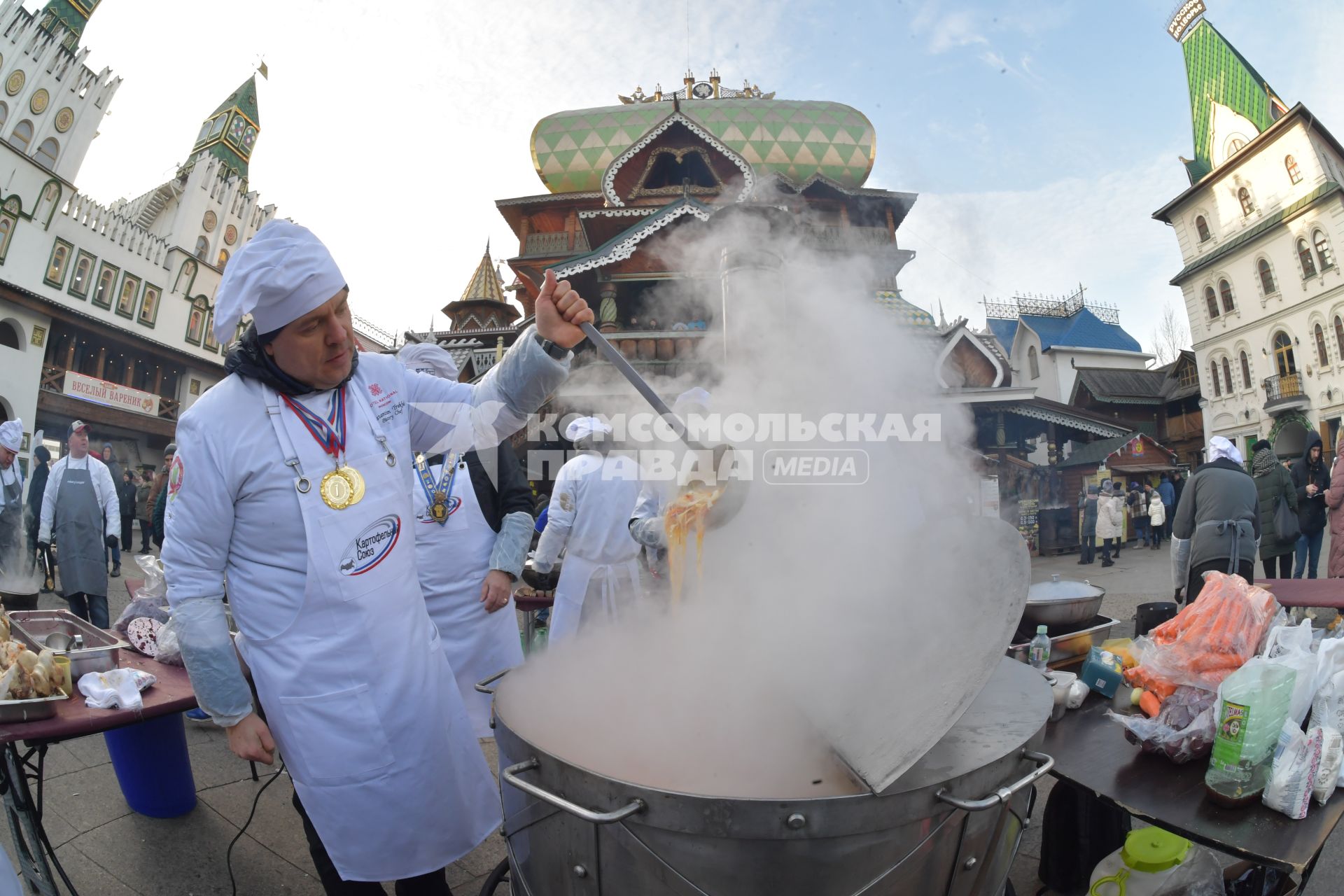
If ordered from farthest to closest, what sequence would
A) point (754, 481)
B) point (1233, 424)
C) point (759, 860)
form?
point (1233, 424) → point (754, 481) → point (759, 860)

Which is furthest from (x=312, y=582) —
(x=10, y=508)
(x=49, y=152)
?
(x=49, y=152)

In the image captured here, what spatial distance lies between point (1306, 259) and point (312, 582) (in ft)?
113

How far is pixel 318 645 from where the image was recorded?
1617mm

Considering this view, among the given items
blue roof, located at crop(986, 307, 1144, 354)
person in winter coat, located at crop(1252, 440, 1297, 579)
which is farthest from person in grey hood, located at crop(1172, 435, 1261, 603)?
blue roof, located at crop(986, 307, 1144, 354)

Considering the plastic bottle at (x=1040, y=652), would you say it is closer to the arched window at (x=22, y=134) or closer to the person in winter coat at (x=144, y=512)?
the person in winter coat at (x=144, y=512)

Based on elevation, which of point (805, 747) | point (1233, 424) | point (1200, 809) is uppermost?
point (1233, 424)

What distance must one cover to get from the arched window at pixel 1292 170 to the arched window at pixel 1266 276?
115 inches

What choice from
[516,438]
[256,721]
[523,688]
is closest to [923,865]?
[523,688]

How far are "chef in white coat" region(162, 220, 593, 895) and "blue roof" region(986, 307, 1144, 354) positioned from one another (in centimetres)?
4278

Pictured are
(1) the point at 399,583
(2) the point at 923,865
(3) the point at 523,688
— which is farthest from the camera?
(3) the point at 523,688

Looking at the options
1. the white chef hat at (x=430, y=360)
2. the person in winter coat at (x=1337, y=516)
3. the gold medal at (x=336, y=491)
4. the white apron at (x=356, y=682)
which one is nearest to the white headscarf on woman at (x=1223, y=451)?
the person in winter coat at (x=1337, y=516)

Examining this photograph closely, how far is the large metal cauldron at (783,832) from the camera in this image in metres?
1.24

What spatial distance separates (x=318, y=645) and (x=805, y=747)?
4.14 ft

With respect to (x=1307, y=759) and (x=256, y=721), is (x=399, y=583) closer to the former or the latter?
(x=256, y=721)
